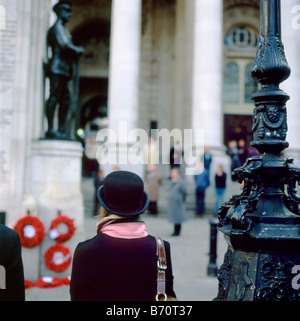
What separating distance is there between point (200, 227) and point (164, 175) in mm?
10109

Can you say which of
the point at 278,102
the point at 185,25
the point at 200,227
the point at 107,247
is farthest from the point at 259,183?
the point at 185,25

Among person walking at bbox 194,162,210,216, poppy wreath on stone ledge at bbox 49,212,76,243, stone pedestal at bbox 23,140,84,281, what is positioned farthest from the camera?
person walking at bbox 194,162,210,216

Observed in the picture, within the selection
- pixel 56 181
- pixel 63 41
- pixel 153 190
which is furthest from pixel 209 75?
pixel 56 181

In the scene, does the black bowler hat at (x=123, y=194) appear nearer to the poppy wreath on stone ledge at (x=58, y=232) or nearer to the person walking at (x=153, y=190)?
the poppy wreath on stone ledge at (x=58, y=232)

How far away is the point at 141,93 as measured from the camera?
26344 millimetres

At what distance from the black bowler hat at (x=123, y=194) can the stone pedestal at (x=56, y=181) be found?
4392mm

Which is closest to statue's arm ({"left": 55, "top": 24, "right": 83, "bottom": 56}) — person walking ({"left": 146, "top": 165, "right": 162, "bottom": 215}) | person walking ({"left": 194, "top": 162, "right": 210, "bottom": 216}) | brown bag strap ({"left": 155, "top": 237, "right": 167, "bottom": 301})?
brown bag strap ({"left": 155, "top": 237, "right": 167, "bottom": 301})

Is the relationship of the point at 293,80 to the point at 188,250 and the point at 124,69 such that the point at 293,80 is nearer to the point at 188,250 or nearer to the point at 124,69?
the point at 124,69

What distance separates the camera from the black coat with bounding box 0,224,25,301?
2.20m

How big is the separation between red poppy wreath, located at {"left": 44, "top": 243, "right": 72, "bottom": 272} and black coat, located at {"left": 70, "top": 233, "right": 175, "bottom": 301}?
4.03 meters

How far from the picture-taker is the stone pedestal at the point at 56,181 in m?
6.57

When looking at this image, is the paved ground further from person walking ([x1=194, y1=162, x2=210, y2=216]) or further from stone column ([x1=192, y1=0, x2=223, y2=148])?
stone column ([x1=192, y1=0, x2=223, y2=148])

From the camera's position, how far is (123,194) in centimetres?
216

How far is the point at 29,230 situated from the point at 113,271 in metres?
4.14
